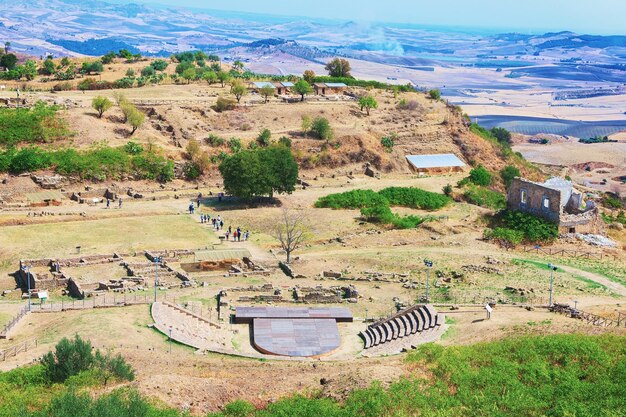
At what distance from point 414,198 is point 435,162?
1922cm

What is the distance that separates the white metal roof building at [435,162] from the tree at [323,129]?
925 cm

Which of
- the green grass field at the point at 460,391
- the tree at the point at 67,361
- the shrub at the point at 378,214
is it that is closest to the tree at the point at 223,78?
the shrub at the point at 378,214

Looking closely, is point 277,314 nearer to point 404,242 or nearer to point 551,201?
point 404,242

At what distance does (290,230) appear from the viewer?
58688 mm

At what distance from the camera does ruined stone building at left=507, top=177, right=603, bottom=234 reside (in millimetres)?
63250

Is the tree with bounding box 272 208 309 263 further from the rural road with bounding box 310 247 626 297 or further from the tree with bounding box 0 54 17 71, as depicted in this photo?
the tree with bounding box 0 54 17 71

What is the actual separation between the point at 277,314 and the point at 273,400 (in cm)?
1381

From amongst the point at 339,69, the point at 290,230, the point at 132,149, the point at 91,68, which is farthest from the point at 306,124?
the point at 339,69

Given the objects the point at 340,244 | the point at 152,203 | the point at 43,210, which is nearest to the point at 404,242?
the point at 340,244

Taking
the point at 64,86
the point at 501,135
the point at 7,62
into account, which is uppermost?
the point at 7,62

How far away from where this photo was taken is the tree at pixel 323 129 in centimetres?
9175

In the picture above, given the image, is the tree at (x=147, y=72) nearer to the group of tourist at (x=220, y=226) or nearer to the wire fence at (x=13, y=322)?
the group of tourist at (x=220, y=226)

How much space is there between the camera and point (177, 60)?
5108 inches

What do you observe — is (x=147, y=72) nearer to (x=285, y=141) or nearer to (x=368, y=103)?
(x=368, y=103)
